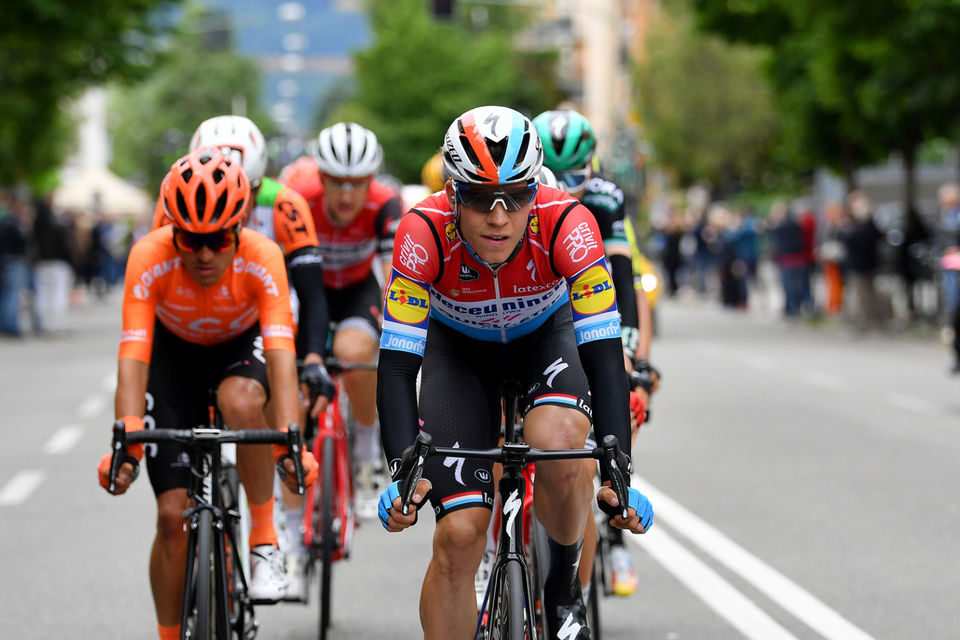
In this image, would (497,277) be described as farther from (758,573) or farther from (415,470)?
(758,573)

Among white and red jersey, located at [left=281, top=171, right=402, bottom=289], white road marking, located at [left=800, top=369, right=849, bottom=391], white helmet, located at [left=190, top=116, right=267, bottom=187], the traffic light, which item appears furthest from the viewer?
the traffic light

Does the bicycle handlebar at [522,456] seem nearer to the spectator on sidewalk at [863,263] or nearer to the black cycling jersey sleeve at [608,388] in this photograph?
the black cycling jersey sleeve at [608,388]

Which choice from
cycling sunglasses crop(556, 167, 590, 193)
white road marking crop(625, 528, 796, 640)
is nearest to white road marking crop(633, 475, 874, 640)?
white road marking crop(625, 528, 796, 640)

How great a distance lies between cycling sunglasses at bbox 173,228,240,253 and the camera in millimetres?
5055

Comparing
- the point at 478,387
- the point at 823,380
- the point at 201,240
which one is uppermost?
the point at 201,240

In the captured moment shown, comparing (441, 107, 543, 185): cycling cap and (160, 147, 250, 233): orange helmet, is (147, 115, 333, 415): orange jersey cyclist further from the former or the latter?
(441, 107, 543, 185): cycling cap

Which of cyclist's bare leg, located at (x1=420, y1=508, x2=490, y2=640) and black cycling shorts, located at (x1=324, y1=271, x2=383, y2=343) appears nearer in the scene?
cyclist's bare leg, located at (x1=420, y1=508, x2=490, y2=640)

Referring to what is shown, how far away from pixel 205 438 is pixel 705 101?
53.1 meters

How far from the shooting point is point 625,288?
609cm

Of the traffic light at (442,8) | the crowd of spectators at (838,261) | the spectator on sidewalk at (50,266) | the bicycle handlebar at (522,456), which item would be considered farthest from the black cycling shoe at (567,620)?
the traffic light at (442,8)

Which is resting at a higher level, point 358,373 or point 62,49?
point 62,49

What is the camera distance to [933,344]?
73.2ft

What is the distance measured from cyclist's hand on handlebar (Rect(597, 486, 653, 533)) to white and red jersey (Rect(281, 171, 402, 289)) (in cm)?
352

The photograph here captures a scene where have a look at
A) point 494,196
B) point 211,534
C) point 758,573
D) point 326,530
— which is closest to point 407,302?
point 494,196
